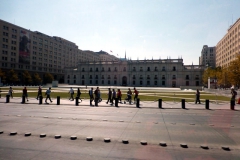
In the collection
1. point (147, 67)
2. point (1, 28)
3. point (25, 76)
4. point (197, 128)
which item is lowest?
point (197, 128)

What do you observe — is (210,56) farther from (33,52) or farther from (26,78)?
(26,78)

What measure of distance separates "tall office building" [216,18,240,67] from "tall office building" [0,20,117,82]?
92515 mm

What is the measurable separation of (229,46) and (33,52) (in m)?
97.3

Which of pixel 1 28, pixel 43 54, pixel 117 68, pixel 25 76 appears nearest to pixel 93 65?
pixel 117 68

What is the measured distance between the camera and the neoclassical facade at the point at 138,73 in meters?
98.5

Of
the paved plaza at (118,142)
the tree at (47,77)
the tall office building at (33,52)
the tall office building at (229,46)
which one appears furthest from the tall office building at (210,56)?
the paved plaza at (118,142)

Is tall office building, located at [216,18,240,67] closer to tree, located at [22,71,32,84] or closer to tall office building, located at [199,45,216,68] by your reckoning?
tall office building, located at [199,45,216,68]

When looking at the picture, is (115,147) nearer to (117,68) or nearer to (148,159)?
(148,159)

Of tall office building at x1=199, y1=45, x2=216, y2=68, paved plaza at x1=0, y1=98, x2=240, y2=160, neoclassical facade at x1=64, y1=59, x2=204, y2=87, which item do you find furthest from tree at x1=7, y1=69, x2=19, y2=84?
tall office building at x1=199, y1=45, x2=216, y2=68

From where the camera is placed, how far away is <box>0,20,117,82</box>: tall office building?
79500 mm

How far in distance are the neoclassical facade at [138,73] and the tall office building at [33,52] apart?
1088 cm

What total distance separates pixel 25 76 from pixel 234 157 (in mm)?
91211

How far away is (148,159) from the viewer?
5.48 metres

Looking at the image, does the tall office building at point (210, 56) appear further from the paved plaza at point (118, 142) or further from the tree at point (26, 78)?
the paved plaza at point (118, 142)
